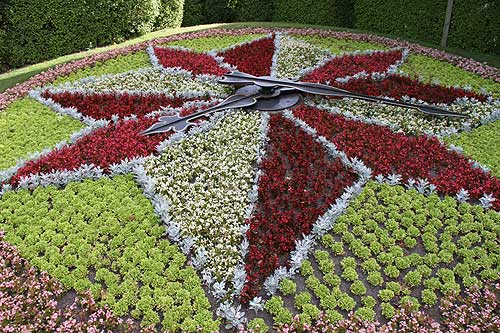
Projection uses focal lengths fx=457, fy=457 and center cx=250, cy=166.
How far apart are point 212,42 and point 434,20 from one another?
5036 mm

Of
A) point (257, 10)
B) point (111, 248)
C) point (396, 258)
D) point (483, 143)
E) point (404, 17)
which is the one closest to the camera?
point (396, 258)

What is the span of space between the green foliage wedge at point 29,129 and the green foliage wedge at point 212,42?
11.9 ft

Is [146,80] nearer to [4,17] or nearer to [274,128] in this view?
[274,128]

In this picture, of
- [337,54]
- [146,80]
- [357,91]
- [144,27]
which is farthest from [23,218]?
[144,27]

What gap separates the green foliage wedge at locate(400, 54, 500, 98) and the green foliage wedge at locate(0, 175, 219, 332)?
5282mm

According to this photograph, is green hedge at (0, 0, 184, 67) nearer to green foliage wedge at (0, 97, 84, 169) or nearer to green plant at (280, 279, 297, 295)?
green foliage wedge at (0, 97, 84, 169)

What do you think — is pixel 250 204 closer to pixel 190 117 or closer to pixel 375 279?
pixel 375 279

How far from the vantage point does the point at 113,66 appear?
8.48 m

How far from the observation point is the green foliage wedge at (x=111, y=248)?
12.1ft

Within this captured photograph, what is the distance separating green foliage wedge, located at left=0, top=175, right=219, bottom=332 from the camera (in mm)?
3674

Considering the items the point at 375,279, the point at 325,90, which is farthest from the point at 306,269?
the point at 325,90

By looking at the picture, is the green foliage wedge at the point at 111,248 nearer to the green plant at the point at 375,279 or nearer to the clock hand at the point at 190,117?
the clock hand at the point at 190,117

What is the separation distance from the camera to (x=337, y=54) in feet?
28.6

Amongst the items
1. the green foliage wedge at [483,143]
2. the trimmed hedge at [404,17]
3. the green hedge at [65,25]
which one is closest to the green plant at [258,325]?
the green foliage wedge at [483,143]
